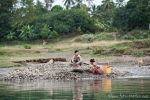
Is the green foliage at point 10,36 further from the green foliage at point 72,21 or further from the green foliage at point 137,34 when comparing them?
the green foliage at point 137,34

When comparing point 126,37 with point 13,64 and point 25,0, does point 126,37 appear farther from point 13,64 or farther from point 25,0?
point 13,64

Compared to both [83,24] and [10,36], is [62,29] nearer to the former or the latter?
[83,24]

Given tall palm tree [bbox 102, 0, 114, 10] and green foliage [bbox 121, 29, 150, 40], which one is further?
tall palm tree [bbox 102, 0, 114, 10]

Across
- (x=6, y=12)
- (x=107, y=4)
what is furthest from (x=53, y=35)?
(x=107, y=4)

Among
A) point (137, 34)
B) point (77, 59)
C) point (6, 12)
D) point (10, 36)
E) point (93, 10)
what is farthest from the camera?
point (93, 10)

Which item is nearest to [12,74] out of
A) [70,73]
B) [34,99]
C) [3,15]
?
[70,73]

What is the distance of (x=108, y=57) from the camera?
39406 mm

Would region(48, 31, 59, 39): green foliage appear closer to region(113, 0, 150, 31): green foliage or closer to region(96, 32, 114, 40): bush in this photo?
region(96, 32, 114, 40): bush

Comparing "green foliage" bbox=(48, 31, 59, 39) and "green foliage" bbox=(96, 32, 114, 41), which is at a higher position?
"green foliage" bbox=(48, 31, 59, 39)

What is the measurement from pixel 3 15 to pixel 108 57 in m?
11.7

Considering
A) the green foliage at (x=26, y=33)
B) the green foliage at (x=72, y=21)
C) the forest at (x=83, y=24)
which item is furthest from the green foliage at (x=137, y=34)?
the green foliage at (x=26, y=33)

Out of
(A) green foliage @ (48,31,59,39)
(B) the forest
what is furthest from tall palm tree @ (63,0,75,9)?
(A) green foliage @ (48,31,59,39)

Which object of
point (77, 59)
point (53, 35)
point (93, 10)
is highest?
point (93, 10)

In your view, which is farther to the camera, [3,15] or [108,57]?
[3,15]
